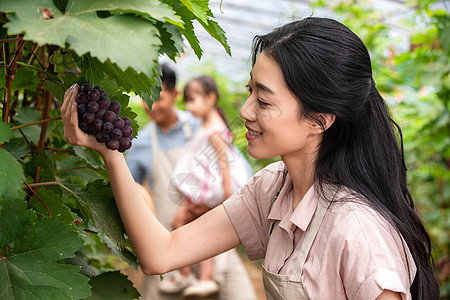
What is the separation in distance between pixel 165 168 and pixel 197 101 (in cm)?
75

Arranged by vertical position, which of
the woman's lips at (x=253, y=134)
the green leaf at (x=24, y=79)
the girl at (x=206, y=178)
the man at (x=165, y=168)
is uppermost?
the woman's lips at (x=253, y=134)

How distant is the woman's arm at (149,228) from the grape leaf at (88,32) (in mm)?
258

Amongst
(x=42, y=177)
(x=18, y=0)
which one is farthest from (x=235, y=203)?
(x=18, y=0)

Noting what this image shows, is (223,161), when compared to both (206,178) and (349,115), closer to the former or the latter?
(206,178)

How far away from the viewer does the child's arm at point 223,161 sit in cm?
256

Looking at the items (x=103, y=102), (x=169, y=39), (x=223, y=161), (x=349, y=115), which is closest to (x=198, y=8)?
(x=169, y=39)

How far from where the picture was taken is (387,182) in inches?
53.1

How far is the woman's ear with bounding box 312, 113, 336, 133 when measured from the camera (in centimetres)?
127

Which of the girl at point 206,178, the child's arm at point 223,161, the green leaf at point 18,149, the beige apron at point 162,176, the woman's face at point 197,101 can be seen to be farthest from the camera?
the woman's face at point 197,101

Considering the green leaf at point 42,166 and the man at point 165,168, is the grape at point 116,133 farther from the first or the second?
the man at point 165,168

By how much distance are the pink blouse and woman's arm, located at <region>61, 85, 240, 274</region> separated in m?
0.15

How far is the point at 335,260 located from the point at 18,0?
2.69ft

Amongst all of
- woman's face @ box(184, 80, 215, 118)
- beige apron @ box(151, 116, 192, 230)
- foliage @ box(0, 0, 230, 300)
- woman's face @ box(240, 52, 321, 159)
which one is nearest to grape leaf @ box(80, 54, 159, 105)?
foliage @ box(0, 0, 230, 300)

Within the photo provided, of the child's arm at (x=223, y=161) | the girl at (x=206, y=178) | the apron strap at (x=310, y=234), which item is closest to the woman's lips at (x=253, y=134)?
the apron strap at (x=310, y=234)
